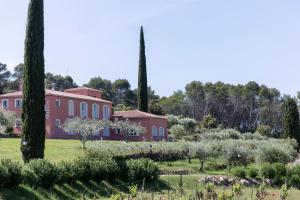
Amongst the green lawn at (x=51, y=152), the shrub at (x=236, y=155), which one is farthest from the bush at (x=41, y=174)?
the shrub at (x=236, y=155)

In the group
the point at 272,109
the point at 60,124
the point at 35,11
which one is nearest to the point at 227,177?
the point at 35,11

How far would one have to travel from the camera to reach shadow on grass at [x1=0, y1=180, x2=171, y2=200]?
14.8 m

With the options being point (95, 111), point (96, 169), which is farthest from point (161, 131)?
point (96, 169)

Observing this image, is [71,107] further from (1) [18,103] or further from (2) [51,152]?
(2) [51,152]

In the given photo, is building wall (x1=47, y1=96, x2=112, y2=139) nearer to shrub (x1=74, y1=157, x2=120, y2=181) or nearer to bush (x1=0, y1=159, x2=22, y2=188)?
shrub (x1=74, y1=157, x2=120, y2=181)

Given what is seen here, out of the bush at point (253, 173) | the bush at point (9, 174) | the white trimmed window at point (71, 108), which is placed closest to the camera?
the bush at point (9, 174)

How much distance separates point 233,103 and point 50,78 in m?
31.5

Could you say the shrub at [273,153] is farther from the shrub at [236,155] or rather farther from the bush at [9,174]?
the bush at [9,174]

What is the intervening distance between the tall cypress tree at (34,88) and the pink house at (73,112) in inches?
709

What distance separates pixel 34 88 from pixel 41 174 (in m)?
5.98

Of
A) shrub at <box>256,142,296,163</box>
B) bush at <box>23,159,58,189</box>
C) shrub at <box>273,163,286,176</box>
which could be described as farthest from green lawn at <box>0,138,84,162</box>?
shrub at <box>256,142,296,163</box>

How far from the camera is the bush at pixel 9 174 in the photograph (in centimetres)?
1456

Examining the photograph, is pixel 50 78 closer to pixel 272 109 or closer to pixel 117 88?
pixel 117 88

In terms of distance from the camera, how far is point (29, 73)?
827 inches
